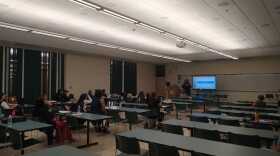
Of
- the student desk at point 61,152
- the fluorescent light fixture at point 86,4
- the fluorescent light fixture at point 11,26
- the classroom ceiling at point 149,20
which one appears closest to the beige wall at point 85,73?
the classroom ceiling at point 149,20

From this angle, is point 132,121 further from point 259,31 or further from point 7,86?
point 7,86

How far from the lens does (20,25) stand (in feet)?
21.3

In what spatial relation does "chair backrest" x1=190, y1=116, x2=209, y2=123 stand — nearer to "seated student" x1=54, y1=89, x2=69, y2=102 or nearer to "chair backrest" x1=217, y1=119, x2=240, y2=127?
"chair backrest" x1=217, y1=119, x2=240, y2=127

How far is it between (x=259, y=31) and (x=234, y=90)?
847cm

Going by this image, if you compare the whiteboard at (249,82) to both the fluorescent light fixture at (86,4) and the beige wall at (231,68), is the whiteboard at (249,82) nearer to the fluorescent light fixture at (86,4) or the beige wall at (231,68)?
the beige wall at (231,68)

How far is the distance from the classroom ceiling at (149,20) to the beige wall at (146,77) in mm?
8079

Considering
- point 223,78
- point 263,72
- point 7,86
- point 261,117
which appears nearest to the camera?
point 261,117

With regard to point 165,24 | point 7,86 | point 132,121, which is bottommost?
point 132,121

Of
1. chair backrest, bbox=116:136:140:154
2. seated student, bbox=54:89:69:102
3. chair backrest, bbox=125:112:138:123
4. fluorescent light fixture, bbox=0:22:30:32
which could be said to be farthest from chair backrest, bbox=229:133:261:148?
seated student, bbox=54:89:69:102

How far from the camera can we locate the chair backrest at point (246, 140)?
3426mm

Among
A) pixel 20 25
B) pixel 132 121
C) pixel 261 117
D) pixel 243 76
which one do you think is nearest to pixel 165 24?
pixel 132 121

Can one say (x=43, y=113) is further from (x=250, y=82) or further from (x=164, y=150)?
(x=250, y=82)

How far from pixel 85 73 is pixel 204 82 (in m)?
8.53

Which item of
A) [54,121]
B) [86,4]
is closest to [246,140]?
[86,4]
